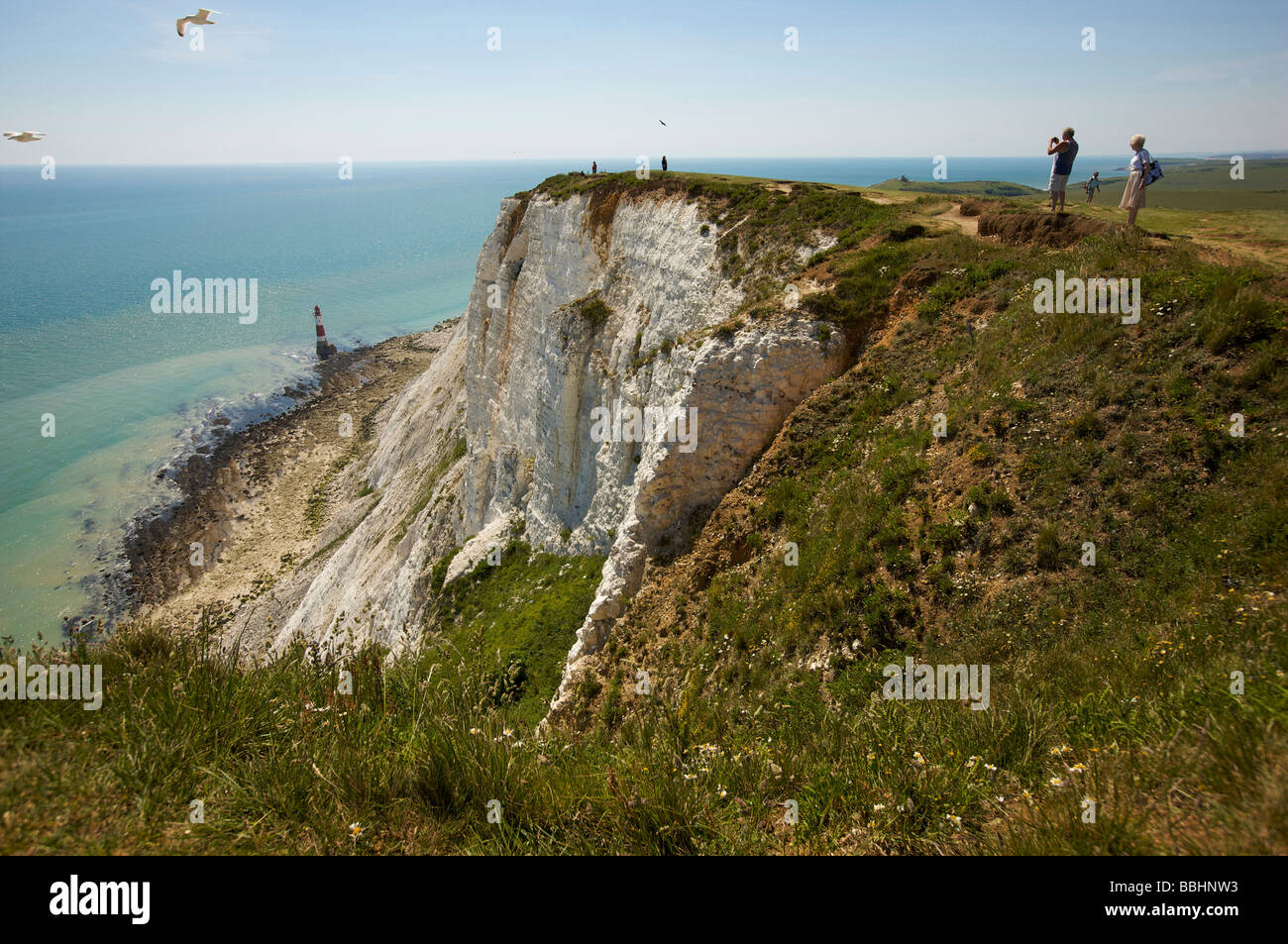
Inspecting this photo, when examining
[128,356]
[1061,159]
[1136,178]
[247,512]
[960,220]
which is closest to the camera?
[1136,178]

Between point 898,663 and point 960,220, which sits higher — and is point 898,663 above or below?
below

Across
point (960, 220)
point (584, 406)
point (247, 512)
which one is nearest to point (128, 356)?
point (247, 512)

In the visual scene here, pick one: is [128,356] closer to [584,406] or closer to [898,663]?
[584,406]

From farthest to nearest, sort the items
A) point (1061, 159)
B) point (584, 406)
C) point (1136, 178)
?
point (584, 406) → point (1061, 159) → point (1136, 178)

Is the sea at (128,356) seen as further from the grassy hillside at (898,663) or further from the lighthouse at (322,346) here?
the grassy hillside at (898,663)

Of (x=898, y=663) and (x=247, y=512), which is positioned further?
(x=247, y=512)

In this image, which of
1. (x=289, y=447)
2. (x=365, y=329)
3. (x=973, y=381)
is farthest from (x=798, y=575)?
(x=365, y=329)

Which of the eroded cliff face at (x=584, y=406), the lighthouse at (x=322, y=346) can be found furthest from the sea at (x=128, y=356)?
the eroded cliff face at (x=584, y=406)
